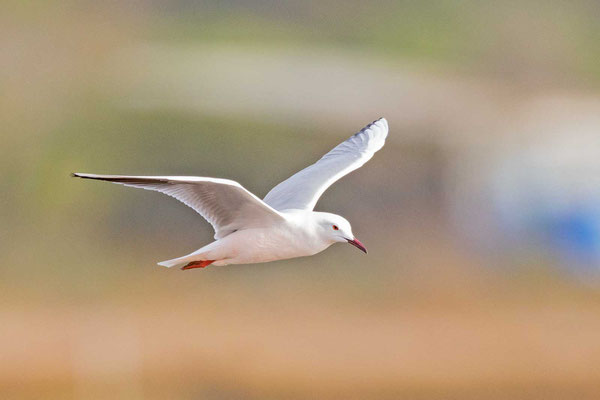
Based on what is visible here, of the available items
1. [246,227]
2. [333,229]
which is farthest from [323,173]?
[246,227]

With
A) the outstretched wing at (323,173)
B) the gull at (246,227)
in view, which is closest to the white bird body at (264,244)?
the gull at (246,227)

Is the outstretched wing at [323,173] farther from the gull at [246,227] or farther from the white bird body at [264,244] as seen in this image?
the white bird body at [264,244]

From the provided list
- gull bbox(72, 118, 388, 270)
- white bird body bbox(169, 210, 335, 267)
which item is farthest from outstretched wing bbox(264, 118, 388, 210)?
white bird body bbox(169, 210, 335, 267)

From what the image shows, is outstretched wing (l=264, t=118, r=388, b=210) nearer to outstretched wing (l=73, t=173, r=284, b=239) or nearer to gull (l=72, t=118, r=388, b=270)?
gull (l=72, t=118, r=388, b=270)

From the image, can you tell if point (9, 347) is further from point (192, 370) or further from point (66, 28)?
point (66, 28)

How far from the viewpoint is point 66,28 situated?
18375 millimetres

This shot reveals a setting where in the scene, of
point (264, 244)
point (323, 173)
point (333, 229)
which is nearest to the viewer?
point (264, 244)

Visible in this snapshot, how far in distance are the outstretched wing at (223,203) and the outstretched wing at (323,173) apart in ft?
1.74

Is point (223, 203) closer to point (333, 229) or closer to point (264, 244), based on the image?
point (264, 244)

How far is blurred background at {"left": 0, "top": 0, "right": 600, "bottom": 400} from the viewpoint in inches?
552

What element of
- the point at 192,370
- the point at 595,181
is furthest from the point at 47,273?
the point at 595,181

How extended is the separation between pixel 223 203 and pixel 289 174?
9.88 m

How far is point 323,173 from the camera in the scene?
5582 mm

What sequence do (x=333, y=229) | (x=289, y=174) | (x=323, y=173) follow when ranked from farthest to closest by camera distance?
1. (x=289, y=174)
2. (x=323, y=173)
3. (x=333, y=229)
